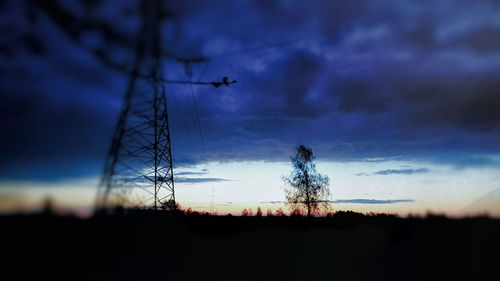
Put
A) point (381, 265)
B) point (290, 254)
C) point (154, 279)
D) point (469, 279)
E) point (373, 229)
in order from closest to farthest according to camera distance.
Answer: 1. point (154, 279)
2. point (469, 279)
3. point (381, 265)
4. point (290, 254)
5. point (373, 229)

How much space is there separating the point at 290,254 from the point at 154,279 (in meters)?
10.2

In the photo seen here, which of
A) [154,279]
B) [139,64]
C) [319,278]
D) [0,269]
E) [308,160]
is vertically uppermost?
[139,64]

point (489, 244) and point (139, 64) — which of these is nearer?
point (489, 244)

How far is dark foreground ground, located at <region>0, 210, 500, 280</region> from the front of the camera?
11.8 meters

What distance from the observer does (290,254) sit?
18812mm

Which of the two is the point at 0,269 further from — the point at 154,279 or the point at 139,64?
the point at 139,64

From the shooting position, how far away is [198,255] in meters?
15.9

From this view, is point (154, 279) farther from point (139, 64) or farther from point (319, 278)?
point (139, 64)

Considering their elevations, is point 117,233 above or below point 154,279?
above

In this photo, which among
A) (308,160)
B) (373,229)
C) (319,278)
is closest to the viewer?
(319,278)

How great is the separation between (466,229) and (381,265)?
5.68 metres

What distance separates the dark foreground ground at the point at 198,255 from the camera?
1184 cm

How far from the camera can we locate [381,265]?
51.7 feet

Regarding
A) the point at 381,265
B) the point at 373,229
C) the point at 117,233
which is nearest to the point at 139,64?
the point at 117,233
